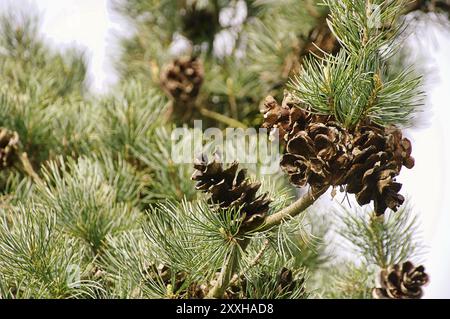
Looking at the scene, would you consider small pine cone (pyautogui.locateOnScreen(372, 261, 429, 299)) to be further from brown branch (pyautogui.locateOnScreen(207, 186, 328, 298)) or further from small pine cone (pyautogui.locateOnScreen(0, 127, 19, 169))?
small pine cone (pyautogui.locateOnScreen(0, 127, 19, 169))

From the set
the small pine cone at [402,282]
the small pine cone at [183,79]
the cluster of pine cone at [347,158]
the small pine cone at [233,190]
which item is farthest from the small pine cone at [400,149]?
the small pine cone at [183,79]

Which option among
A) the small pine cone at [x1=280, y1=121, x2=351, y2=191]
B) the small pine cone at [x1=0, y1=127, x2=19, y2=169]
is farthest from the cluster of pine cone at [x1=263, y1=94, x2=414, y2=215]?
the small pine cone at [x1=0, y1=127, x2=19, y2=169]

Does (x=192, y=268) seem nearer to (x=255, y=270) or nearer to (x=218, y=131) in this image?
(x=255, y=270)

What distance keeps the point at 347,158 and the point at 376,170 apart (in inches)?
1.1

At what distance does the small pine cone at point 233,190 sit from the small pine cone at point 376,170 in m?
0.09

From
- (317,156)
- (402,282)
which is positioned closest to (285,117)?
(317,156)

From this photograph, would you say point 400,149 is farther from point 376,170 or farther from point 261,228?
point 261,228

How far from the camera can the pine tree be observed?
2.04 ft

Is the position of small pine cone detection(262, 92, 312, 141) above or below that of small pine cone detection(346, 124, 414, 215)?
above

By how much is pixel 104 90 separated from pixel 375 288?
573mm

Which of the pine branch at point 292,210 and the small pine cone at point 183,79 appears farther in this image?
the small pine cone at point 183,79

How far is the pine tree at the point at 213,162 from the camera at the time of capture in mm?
Answer: 623

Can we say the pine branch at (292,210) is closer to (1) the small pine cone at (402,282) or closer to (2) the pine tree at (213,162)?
(2) the pine tree at (213,162)
